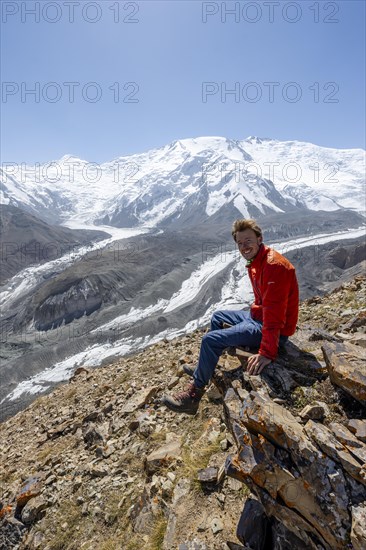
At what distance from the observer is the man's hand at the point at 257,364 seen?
5070mm

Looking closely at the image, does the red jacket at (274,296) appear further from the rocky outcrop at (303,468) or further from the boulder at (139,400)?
the boulder at (139,400)

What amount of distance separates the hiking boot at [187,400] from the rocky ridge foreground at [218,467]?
0.49 meters

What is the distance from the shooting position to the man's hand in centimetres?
507

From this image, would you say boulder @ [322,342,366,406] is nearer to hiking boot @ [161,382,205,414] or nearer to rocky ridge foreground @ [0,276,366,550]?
rocky ridge foreground @ [0,276,366,550]

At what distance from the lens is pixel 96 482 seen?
647 centimetres

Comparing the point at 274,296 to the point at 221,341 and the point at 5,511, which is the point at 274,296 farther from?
the point at 5,511

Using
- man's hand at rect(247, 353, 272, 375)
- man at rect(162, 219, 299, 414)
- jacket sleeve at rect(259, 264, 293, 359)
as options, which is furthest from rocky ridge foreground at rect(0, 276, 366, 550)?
jacket sleeve at rect(259, 264, 293, 359)

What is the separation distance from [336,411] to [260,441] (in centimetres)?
108

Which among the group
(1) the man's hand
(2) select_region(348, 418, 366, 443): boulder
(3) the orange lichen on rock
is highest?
(1) the man's hand

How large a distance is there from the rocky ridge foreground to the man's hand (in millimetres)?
155

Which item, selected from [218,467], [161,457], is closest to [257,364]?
[218,467]

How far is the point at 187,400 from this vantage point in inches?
247

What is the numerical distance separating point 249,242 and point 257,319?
1343 mm

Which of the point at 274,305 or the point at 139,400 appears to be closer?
the point at 274,305
